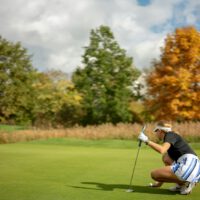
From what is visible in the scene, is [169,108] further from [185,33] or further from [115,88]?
[115,88]

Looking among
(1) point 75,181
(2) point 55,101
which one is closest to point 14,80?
(2) point 55,101

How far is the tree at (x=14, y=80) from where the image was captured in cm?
5603

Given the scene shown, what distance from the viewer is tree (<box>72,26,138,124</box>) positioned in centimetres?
5231

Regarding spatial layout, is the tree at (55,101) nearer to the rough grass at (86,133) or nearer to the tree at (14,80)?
the tree at (14,80)

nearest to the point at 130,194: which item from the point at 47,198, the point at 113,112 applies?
the point at 47,198

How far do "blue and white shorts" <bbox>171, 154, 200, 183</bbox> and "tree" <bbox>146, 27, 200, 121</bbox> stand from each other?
30.5m

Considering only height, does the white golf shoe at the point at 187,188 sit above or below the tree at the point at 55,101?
below

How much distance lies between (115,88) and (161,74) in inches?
545

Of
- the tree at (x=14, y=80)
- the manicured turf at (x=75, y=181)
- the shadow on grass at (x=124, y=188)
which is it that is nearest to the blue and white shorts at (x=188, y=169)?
the manicured turf at (x=75, y=181)

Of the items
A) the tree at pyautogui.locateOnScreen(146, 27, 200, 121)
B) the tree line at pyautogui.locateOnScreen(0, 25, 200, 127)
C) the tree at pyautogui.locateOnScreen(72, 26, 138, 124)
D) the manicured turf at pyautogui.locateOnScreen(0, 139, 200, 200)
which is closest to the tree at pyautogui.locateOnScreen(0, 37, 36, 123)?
the tree line at pyautogui.locateOnScreen(0, 25, 200, 127)

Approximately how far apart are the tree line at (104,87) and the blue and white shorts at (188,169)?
3055 cm

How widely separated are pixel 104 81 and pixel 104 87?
0.69 m

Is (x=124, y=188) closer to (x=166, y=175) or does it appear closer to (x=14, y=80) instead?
(x=166, y=175)

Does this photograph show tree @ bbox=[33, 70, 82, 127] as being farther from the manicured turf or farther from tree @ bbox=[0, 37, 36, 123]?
the manicured turf
